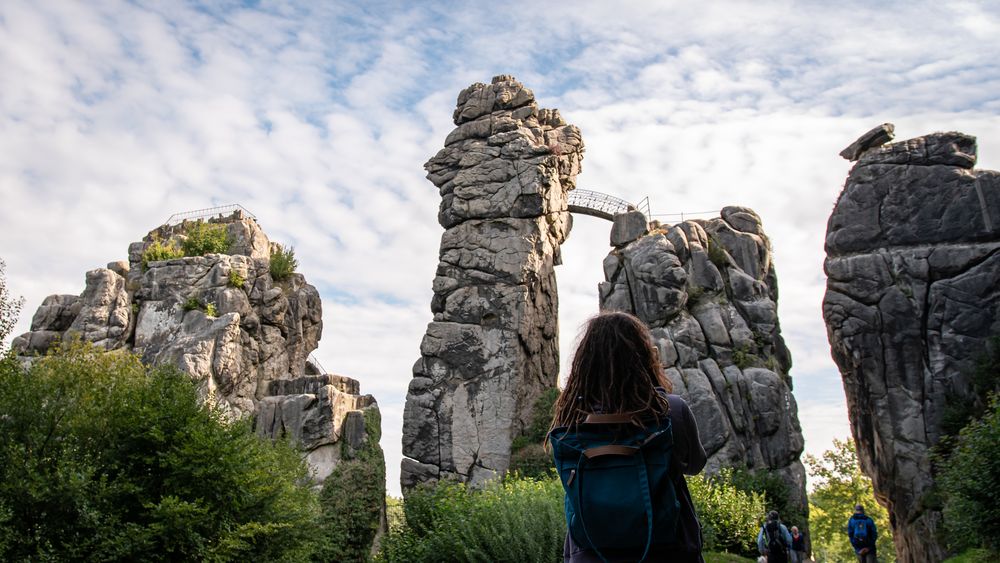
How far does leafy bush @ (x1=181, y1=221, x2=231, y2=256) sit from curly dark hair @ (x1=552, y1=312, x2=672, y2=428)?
38538 millimetres

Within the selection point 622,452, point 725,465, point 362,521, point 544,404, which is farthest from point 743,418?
point 622,452

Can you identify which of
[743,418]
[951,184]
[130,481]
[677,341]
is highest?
[951,184]

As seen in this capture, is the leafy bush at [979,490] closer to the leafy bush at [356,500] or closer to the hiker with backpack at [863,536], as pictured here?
the hiker with backpack at [863,536]

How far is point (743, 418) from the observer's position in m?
27.8

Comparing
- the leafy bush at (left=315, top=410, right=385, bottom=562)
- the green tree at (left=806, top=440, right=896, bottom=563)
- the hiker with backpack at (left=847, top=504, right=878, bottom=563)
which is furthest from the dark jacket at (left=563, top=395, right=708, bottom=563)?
the green tree at (left=806, top=440, right=896, bottom=563)

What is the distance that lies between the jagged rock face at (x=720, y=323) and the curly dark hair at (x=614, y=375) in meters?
24.0

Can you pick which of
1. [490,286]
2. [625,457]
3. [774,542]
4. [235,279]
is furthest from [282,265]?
[625,457]

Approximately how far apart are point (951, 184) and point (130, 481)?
25.8 m

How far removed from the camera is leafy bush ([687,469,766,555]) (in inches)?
834

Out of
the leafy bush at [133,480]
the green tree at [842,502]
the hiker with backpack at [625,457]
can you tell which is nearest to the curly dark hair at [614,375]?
the hiker with backpack at [625,457]

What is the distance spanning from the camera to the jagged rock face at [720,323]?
27484 mm

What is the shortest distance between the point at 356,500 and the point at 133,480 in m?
13.8

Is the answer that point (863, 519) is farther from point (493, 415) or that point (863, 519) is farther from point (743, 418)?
point (493, 415)

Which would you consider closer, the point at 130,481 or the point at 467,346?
the point at 130,481
